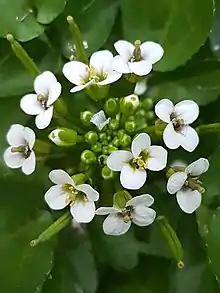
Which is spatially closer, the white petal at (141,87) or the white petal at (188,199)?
the white petal at (188,199)

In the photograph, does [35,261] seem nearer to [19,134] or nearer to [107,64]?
[19,134]

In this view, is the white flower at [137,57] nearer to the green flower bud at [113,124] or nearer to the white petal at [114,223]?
the green flower bud at [113,124]

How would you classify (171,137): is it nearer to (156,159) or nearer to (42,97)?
(156,159)

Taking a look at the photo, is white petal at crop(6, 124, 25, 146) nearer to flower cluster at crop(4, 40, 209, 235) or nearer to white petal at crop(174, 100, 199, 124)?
flower cluster at crop(4, 40, 209, 235)

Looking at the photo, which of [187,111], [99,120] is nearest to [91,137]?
[99,120]

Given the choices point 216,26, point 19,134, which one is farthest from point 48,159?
point 216,26

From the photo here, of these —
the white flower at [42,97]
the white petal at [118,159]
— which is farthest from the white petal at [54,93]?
the white petal at [118,159]

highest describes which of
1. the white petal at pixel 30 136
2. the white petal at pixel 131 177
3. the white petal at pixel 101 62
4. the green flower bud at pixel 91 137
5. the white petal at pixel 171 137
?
the white petal at pixel 101 62

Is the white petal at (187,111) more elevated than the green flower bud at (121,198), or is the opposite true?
the white petal at (187,111)
